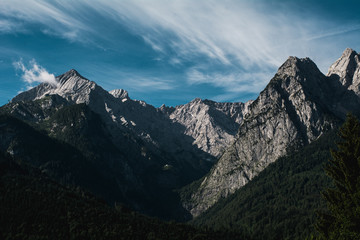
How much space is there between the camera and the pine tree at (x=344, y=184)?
155 ft

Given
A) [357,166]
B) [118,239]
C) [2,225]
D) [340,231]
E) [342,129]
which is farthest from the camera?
[118,239]

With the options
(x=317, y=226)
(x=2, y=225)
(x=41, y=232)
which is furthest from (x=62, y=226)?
(x=317, y=226)

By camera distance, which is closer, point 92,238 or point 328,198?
point 328,198

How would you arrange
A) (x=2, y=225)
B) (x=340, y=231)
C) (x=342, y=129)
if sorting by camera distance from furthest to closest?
(x=2, y=225) < (x=342, y=129) < (x=340, y=231)

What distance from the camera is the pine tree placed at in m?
47.3

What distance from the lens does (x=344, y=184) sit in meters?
50.9

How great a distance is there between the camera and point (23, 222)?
620 ft

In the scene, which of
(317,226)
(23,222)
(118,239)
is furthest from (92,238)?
(317,226)

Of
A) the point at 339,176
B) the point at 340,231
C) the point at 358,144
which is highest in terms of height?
the point at 358,144

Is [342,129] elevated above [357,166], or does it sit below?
above

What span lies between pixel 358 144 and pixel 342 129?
389cm

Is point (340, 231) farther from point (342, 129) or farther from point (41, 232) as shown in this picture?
point (41, 232)

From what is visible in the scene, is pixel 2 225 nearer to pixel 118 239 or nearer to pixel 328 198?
pixel 118 239

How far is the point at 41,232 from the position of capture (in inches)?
7249
